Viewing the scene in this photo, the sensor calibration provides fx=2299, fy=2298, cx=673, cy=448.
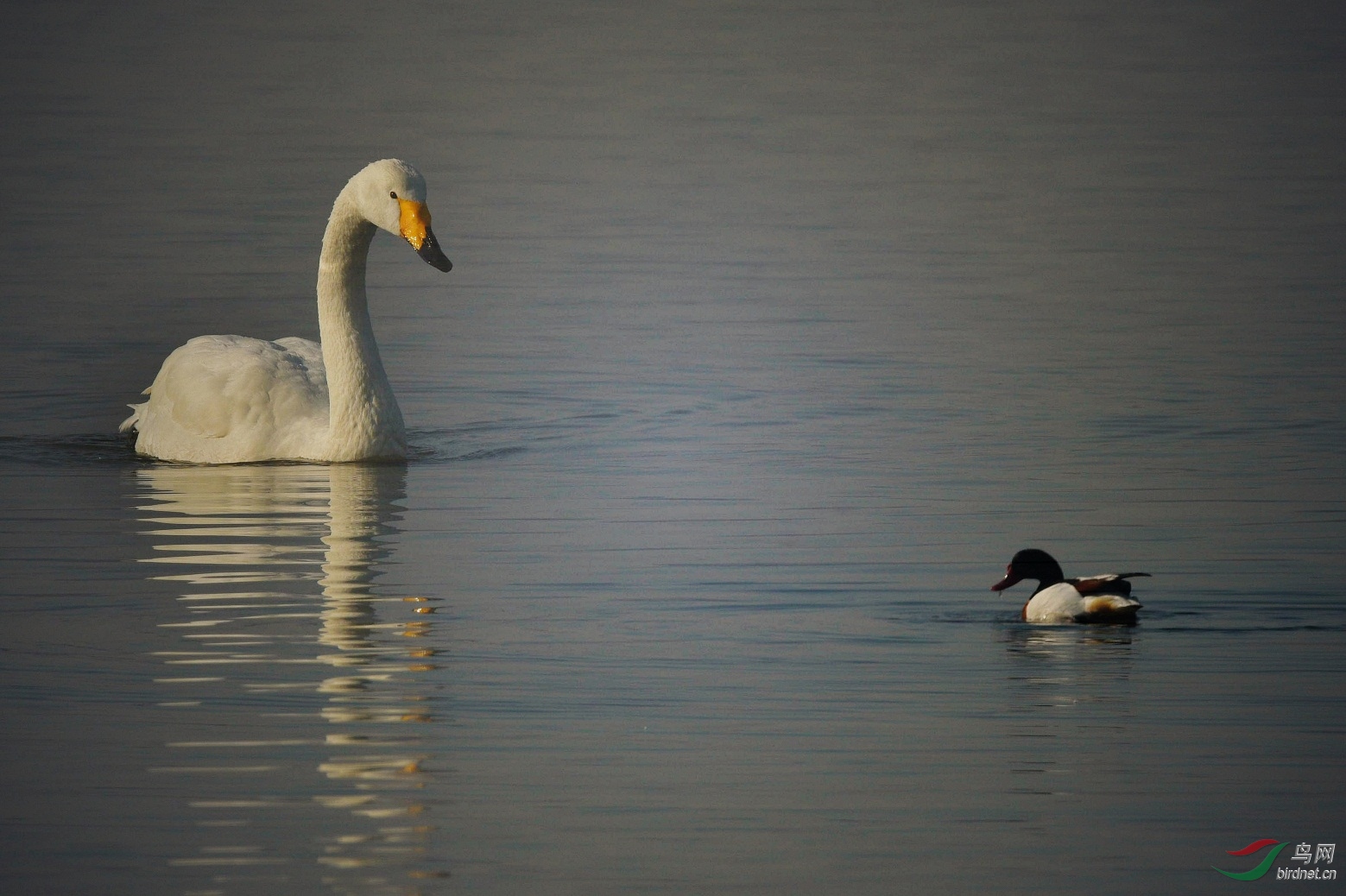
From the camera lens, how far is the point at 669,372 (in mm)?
17625

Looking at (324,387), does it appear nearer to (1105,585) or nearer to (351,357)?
(351,357)

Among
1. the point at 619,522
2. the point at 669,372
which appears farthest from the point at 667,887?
the point at 669,372

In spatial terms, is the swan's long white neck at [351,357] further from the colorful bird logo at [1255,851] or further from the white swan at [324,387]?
the colorful bird logo at [1255,851]

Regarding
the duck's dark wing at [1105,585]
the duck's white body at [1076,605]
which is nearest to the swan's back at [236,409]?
the duck's white body at [1076,605]

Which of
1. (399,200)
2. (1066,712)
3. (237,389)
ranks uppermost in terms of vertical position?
(399,200)

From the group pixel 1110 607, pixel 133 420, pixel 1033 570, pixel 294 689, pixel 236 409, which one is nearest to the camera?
pixel 294 689

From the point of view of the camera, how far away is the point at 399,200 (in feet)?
46.8

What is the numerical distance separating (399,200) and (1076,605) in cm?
632

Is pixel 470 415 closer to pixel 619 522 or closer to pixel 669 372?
pixel 669 372

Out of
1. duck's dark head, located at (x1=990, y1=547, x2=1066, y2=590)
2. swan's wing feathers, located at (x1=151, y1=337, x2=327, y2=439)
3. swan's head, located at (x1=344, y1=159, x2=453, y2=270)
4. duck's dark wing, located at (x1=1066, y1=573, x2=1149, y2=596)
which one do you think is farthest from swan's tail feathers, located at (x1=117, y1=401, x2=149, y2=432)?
duck's dark wing, located at (x1=1066, y1=573, x2=1149, y2=596)

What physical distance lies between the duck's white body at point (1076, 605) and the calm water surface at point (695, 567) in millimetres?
126

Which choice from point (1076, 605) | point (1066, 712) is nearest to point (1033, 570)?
point (1076, 605)

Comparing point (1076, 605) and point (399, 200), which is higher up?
point (399, 200)

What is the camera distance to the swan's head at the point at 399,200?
14156 millimetres
